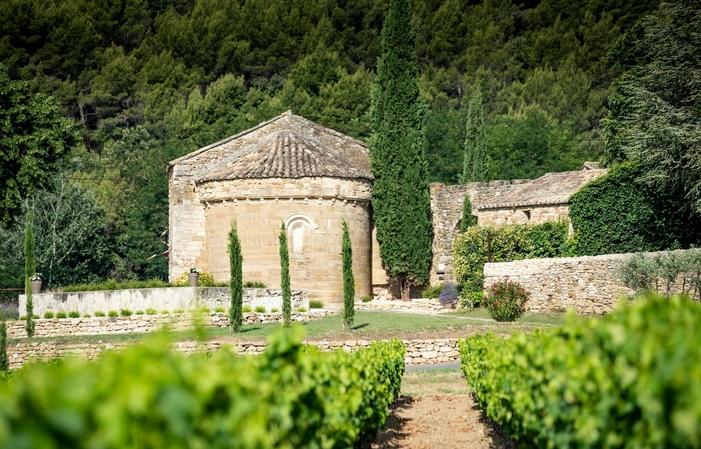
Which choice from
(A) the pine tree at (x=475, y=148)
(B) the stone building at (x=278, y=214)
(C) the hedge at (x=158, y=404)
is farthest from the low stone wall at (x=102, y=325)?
(C) the hedge at (x=158, y=404)

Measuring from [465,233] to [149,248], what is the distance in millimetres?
22842

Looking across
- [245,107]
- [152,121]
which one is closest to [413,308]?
[245,107]

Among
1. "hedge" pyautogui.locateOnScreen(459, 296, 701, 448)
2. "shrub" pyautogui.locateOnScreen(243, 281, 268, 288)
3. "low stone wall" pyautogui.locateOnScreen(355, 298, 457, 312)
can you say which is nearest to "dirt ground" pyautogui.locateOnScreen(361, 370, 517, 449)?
"hedge" pyautogui.locateOnScreen(459, 296, 701, 448)

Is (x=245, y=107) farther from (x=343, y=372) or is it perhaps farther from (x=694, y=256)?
(x=343, y=372)

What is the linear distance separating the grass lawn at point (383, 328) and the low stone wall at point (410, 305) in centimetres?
249

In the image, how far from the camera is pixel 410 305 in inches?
1251

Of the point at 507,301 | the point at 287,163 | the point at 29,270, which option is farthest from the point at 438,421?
the point at 287,163

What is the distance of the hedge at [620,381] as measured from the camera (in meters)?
4.06

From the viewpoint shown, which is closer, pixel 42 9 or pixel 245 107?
pixel 245 107

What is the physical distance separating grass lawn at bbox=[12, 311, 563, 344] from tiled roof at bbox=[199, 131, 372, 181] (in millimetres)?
6016

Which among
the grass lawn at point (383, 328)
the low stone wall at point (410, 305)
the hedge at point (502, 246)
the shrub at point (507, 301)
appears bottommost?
the grass lawn at point (383, 328)

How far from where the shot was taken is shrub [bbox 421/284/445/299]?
3388 centimetres

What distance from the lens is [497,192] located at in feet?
113

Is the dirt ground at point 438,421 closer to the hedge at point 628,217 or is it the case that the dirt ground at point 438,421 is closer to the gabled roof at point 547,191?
the hedge at point 628,217
